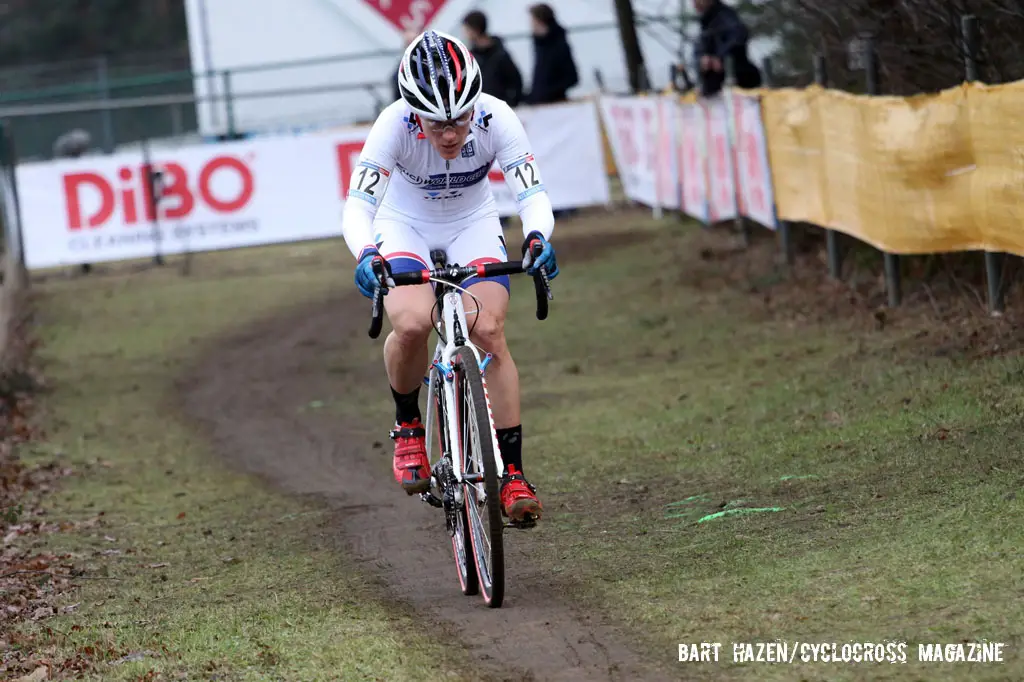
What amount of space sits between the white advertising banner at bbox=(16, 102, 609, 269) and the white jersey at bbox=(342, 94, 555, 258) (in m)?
12.2

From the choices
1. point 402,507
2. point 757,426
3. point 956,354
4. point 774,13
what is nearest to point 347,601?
point 402,507

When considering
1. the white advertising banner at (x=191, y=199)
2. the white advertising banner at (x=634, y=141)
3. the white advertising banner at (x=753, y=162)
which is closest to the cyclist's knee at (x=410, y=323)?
the white advertising banner at (x=753, y=162)

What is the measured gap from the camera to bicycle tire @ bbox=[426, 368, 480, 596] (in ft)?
21.6

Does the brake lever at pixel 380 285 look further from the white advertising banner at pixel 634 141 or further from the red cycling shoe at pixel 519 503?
the white advertising banner at pixel 634 141

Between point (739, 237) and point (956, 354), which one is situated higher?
point (956, 354)

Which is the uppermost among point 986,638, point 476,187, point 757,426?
point 476,187

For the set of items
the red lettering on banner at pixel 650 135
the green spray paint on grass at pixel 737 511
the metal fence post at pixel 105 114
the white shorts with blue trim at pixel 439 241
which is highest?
the white shorts with blue trim at pixel 439 241

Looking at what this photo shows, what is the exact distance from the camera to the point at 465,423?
21.5 feet

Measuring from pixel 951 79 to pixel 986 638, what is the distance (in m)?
7.17

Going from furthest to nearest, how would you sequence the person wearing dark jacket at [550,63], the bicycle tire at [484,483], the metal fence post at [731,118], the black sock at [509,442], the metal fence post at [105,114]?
1. the metal fence post at [105,114]
2. the person wearing dark jacket at [550,63]
3. the metal fence post at [731,118]
4. the black sock at [509,442]
5. the bicycle tire at [484,483]

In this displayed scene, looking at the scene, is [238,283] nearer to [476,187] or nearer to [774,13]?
[774,13]

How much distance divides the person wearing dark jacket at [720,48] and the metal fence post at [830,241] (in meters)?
2.19

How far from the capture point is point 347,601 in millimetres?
6652

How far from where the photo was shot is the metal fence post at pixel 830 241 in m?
13.0
